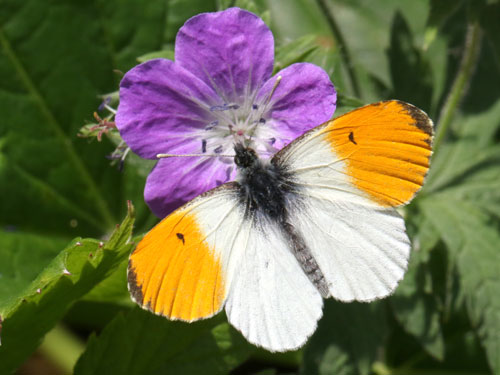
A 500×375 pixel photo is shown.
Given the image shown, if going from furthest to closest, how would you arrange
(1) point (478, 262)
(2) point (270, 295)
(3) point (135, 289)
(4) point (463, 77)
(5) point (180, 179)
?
1. (4) point (463, 77)
2. (1) point (478, 262)
3. (5) point (180, 179)
4. (2) point (270, 295)
5. (3) point (135, 289)

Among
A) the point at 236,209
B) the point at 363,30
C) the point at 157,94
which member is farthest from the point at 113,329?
the point at 363,30

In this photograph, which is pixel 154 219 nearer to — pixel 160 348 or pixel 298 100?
pixel 160 348

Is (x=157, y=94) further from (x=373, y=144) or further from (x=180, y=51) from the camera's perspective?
(x=373, y=144)

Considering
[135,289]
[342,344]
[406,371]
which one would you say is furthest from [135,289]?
[406,371]

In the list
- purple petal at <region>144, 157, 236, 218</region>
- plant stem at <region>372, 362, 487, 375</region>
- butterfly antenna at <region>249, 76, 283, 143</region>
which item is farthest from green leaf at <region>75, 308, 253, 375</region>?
plant stem at <region>372, 362, 487, 375</region>

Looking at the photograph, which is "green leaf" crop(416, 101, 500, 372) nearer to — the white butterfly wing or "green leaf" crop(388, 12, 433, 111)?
"green leaf" crop(388, 12, 433, 111)
